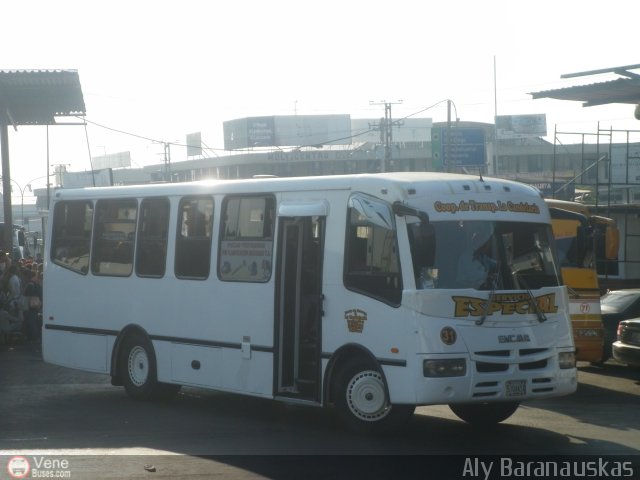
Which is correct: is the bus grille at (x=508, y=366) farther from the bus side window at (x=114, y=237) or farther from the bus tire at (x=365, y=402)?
the bus side window at (x=114, y=237)

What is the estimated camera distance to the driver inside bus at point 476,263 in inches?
410

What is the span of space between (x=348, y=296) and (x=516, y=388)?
196cm

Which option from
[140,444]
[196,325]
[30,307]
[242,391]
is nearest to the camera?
[140,444]

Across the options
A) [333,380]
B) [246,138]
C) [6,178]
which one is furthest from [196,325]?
[246,138]

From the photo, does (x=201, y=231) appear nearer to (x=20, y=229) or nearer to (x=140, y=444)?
(x=140, y=444)

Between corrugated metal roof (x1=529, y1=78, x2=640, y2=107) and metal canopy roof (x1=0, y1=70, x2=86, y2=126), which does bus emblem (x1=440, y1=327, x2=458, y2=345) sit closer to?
corrugated metal roof (x1=529, y1=78, x2=640, y2=107)

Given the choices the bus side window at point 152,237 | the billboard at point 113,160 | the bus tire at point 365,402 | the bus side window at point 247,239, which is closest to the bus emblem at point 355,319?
the bus tire at point 365,402

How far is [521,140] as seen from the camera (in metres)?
113

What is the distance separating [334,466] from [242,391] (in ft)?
10.9

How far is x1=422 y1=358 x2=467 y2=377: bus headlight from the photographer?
396 inches

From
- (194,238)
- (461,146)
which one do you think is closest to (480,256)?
(194,238)

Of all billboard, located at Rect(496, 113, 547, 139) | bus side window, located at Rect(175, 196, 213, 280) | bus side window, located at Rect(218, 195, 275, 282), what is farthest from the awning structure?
billboard, located at Rect(496, 113, 547, 139)

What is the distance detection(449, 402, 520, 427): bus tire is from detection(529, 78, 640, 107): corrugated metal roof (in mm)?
10064

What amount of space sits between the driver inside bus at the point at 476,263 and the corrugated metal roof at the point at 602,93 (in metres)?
10.2
